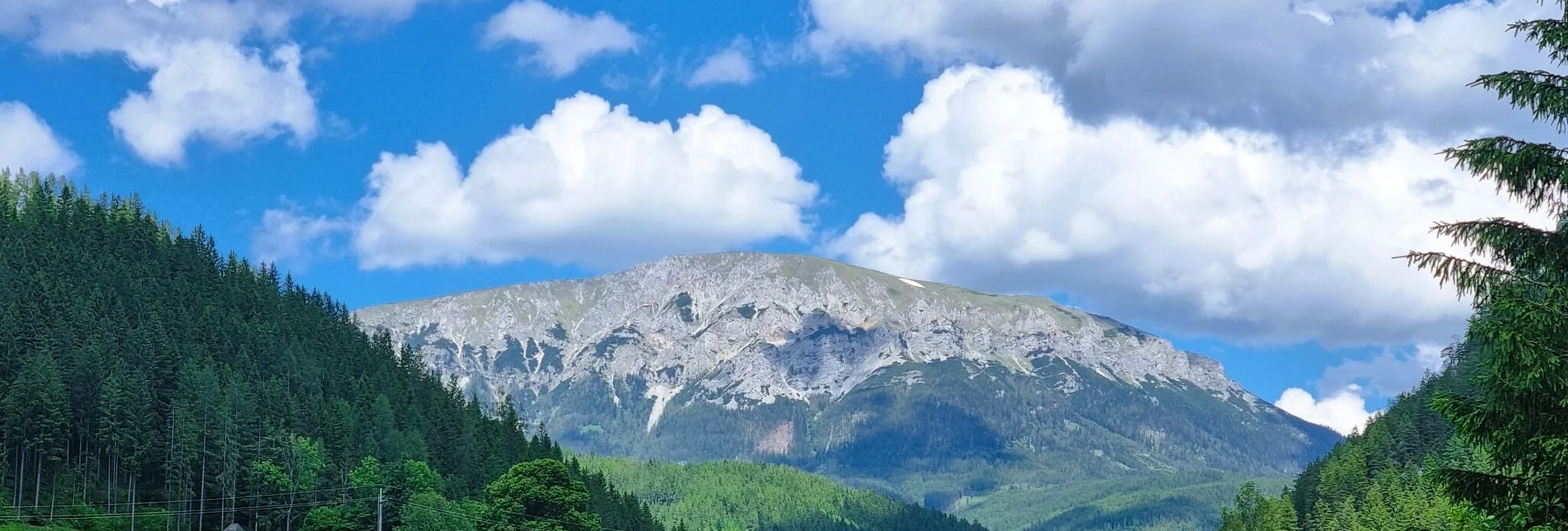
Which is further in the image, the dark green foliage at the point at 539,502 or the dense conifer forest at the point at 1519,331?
the dark green foliage at the point at 539,502

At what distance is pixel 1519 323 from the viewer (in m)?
24.5

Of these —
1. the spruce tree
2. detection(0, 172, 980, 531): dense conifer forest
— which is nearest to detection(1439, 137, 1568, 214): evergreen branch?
the spruce tree

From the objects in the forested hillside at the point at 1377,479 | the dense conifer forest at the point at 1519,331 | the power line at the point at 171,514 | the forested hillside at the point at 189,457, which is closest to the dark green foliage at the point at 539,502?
the forested hillside at the point at 189,457

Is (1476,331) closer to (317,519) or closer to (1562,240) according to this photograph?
(1562,240)

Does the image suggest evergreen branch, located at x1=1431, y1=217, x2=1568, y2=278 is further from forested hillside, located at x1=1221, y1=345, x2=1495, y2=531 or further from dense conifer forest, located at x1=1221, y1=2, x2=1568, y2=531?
forested hillside, located at x1=1221, y1=345, x2=1495, y2=531

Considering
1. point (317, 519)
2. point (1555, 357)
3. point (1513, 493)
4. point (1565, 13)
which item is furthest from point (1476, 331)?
point (317, 519)

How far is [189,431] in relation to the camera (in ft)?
468

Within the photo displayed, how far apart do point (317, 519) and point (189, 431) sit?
23308 mm

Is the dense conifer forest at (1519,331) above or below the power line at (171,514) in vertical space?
below

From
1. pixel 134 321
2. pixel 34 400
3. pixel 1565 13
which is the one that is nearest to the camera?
pixel 1565 13

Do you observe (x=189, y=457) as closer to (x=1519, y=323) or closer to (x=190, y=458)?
(x=190, y=458)

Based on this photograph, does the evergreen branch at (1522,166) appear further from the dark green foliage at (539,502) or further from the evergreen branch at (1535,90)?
the dark green foliage at (539,502)

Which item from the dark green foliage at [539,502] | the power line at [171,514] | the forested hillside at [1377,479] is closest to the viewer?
the power line at [171,514]

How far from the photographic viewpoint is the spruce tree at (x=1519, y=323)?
24469 millimetres
